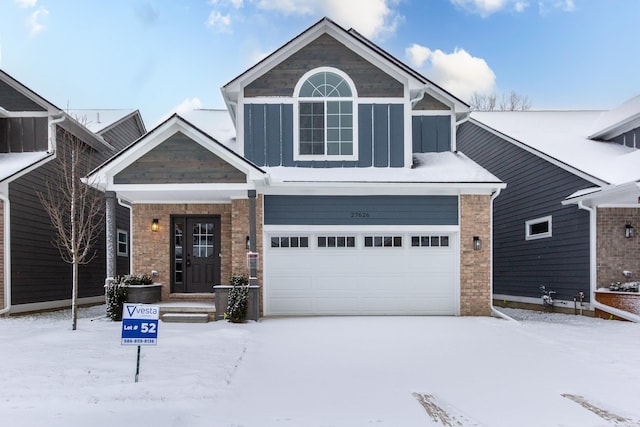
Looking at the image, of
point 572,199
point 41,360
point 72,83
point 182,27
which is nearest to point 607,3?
point 572,199

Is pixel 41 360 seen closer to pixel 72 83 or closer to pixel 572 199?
pixel 572 199

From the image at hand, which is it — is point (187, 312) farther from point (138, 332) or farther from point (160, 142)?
point (138, 332)

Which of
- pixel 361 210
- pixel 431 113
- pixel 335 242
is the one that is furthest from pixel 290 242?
pixel 431 113

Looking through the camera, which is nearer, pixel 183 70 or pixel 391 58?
pixel 391 58

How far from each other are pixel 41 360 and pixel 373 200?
735cm

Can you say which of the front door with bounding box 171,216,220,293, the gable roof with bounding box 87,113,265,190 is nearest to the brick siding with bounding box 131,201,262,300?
the front door with bounding box 171,216,220,293

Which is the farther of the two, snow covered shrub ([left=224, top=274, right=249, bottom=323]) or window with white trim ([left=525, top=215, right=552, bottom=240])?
window with white trim ([left=525, top=215, right=552, bottom=240])

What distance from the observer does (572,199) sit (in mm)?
12258

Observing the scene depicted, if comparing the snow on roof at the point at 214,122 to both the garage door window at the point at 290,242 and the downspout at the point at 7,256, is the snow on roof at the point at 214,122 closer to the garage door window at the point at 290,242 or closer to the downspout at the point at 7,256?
the garage door window at the point at 290,242

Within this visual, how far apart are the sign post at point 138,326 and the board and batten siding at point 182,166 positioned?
194 inches

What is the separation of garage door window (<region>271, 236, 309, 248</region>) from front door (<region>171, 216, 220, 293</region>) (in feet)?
5.32

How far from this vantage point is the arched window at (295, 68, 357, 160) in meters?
12.0

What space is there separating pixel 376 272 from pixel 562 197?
5.55 m

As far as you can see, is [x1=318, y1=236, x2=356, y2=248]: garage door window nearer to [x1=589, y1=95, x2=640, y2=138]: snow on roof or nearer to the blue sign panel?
the blue sign panel
